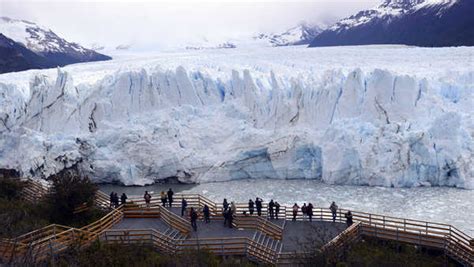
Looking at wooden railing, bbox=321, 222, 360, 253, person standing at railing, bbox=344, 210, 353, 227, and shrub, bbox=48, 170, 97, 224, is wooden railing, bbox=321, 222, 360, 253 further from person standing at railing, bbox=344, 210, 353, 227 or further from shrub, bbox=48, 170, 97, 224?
shrub, bbox=48, 170, 97, 224

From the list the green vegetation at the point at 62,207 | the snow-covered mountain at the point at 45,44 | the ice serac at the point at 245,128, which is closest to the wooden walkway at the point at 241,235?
the green vegetation at the point at 62,207

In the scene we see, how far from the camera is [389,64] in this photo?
86.3 feet

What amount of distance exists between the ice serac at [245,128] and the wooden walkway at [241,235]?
15.6 feet

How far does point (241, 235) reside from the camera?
40.8ft

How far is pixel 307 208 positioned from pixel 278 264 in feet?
9.71

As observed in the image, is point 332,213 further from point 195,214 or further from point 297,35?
point 297,35

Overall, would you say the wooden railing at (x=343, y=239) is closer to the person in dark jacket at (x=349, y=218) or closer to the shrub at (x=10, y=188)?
the person in dark jacket at (x=349, y=218)

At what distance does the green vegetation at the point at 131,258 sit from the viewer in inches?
366

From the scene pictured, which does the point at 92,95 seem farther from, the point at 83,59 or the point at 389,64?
the point at 83,59

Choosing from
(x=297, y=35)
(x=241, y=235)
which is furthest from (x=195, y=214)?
(x=297, y=35)

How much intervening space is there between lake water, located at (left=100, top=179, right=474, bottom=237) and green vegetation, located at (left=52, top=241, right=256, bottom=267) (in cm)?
612

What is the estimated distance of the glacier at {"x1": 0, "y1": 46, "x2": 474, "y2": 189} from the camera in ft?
59.0

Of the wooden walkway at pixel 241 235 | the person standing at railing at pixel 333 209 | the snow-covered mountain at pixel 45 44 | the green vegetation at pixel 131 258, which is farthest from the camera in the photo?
the snow-covered mountain at pixel 45 44

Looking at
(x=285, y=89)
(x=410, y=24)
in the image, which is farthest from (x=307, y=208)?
(x=410, y=24)
